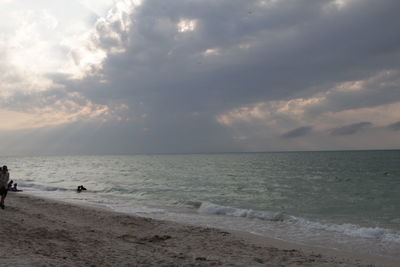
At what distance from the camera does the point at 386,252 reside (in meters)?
10.5

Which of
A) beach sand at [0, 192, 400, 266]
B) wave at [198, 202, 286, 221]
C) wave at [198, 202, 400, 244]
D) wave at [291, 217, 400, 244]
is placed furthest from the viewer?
wave at [198, 202, 286, 221]

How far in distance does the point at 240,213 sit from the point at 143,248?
9.87m

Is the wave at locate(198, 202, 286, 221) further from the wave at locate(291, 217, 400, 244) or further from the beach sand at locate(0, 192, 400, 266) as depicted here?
the beach sand at locate(0, 192, 400, 266)

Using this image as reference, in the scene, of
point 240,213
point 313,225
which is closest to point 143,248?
point 313,225

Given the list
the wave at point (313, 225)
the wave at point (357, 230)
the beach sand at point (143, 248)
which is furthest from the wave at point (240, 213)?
the beach sand at point (143, 248)

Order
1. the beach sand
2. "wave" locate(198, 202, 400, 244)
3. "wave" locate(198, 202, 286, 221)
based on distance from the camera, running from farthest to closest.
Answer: "wave" locate(198, 202, 286, 221) → "wave" locate(198, 202, 400, 244) → the beach sand

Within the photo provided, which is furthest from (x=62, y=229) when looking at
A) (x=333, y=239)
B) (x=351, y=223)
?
(x=351, y=223)

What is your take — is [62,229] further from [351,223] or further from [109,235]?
[351,223]

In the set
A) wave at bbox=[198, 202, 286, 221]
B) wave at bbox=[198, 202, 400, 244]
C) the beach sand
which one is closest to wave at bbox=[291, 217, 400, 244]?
wave at bbox=[198, 202, 400, 244]

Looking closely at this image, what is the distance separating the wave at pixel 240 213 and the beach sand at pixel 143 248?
4994 mm

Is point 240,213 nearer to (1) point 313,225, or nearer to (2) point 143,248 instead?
(1) point 313,225

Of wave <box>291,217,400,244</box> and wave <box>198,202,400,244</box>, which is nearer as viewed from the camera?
wave <box>291,217,400,244</box>

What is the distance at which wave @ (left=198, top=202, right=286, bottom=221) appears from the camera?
17.1 m

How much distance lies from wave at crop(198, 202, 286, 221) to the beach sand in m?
4.99
